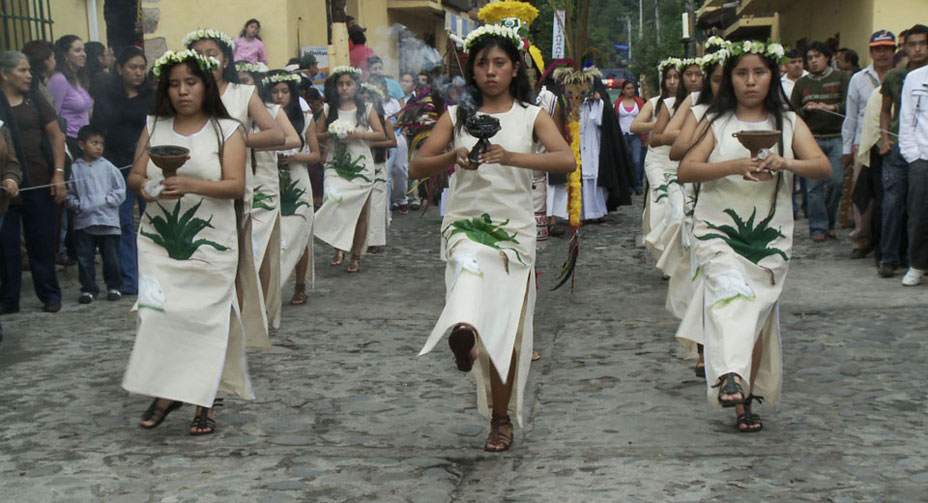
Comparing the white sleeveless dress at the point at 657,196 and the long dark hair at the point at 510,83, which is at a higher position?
the long dark hair at the point at 510,83

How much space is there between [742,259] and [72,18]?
11559mm

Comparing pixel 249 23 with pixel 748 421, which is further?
pixel 249 23

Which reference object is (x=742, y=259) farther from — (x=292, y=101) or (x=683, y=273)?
(x=292, y=101)

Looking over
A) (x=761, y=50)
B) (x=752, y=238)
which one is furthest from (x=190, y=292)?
(x=761, y=50)

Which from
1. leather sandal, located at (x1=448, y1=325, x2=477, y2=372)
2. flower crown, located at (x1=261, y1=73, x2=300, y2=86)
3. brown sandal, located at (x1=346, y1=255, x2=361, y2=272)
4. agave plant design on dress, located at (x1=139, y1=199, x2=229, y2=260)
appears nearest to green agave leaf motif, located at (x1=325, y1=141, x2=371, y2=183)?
brown sandal, located at (x1=346, y1=255, x2=361, y2=272)

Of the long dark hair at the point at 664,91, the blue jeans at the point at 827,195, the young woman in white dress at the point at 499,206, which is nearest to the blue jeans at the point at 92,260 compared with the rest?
the long dark hair at the point at 664,91

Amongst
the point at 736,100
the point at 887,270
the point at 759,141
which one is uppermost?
the point at 736,100

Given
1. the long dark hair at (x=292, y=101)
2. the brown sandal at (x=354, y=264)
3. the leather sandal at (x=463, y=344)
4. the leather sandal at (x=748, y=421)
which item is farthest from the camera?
the brown sandal at (x=354, y=264)

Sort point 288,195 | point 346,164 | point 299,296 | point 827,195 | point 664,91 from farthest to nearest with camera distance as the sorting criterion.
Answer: point 827,195, point 346,164, point 664,91, point 299,296, point 288,195

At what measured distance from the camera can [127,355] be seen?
7367mm

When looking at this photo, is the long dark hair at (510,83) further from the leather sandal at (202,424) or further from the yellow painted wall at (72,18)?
the yellow painted wall at (72,18)

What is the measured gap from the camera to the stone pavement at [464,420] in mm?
4723

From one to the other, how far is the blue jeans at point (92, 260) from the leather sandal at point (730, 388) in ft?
19.6

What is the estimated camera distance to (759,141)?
16.6 ft
